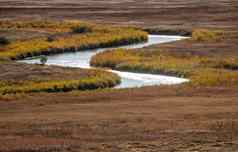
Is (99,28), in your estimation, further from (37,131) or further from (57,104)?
(37,131)

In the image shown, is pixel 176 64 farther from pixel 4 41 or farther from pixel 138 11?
pixel 138 11

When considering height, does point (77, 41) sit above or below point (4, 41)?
below

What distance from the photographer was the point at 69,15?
3265 inches

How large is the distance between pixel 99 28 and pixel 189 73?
86.3ft

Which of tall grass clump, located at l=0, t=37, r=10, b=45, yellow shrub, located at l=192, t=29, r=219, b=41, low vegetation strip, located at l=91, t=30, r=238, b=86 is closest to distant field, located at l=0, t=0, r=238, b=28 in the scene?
yellow shrub, located at l=192, t=29, r=219, b=41

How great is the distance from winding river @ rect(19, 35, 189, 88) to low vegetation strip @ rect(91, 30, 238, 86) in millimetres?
790

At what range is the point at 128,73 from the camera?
45562mm

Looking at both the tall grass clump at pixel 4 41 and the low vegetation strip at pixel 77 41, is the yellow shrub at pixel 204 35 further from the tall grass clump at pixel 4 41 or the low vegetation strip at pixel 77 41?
the tall grass clump at pixel 4 41

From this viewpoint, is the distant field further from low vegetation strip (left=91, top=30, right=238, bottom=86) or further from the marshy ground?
the marshy ground

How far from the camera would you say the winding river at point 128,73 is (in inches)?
1606

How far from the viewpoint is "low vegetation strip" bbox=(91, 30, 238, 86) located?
130ft

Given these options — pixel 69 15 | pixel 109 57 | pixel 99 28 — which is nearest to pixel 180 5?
pixel 69 15

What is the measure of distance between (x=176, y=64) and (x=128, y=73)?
111 inches

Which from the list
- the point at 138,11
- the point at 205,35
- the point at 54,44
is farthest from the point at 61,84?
the point at 138,11
